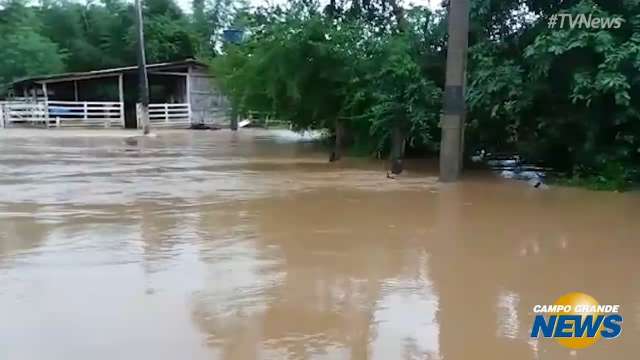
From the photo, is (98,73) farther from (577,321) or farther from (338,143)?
(577,321)

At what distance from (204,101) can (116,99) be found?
525cm

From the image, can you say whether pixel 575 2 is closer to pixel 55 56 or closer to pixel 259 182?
pixel 259 182

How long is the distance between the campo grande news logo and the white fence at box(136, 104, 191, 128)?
3064 cm

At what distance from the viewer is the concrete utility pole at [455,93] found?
1168 cm

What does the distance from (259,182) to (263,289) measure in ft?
22.2

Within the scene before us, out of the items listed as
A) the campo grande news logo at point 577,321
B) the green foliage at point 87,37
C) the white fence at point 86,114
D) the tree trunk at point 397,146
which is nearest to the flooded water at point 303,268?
the campo grande news logo at point 577,321

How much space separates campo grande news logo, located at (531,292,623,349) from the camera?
4.05m

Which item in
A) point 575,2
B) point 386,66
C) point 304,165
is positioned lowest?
point 304,165

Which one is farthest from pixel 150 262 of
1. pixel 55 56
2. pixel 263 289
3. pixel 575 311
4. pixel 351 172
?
pixel 55 56

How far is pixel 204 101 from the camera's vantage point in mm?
36188

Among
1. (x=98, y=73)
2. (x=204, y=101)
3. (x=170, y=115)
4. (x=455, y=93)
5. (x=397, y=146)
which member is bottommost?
(x=170, y=115)

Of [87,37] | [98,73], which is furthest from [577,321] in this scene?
[87,37]

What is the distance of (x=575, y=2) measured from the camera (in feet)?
37.3

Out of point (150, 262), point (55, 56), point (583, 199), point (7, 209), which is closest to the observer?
point (150, 262)
